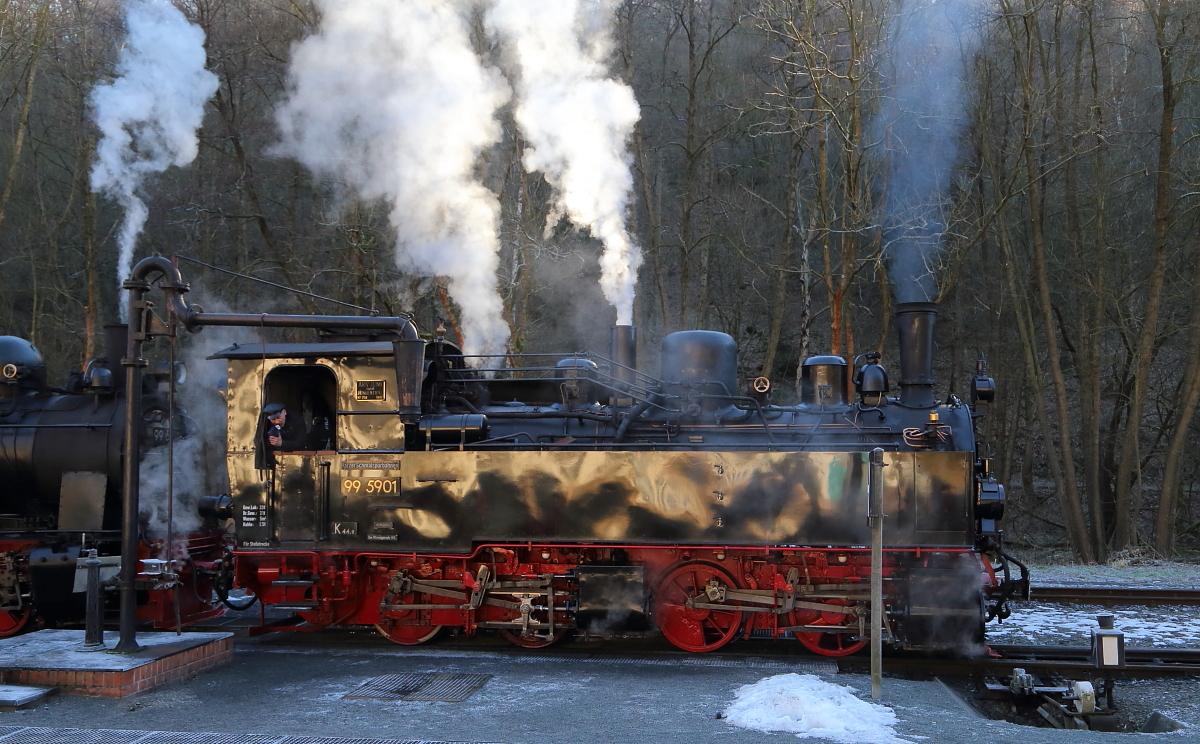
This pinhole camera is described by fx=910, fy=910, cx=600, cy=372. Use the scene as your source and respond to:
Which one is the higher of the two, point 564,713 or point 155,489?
point 155,489

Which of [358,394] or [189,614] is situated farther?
[189,614]

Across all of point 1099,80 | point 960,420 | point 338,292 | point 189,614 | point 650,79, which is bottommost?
point 189,614

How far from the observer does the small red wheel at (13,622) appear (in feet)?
28.1

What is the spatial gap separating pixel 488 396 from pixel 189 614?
3.63m

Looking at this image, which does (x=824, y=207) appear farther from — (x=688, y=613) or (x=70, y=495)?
Result: (x=70, y=495)

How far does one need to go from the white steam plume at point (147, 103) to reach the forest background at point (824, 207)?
2804 millimetres

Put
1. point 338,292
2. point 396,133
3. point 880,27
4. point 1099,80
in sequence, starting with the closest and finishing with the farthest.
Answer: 1. point 396,133
2. point 880,27
3. point 1099,80
4. point 338,292

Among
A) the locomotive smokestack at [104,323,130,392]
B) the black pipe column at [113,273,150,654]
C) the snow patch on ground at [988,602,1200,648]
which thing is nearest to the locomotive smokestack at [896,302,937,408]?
the snow patch on ground at [988,602,1200,648]

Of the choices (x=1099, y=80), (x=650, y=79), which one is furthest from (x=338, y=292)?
(x=1099, y=80)

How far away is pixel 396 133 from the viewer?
44.3 feet

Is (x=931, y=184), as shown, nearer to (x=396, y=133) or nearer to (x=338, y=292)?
(x=396, y=133)

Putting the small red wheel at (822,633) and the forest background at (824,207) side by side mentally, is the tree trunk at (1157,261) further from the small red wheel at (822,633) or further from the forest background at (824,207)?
the small red wheel at (822,633)

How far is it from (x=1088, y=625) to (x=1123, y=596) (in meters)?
1.28

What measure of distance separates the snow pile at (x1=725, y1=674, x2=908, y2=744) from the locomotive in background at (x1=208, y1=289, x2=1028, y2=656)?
1.48 m
